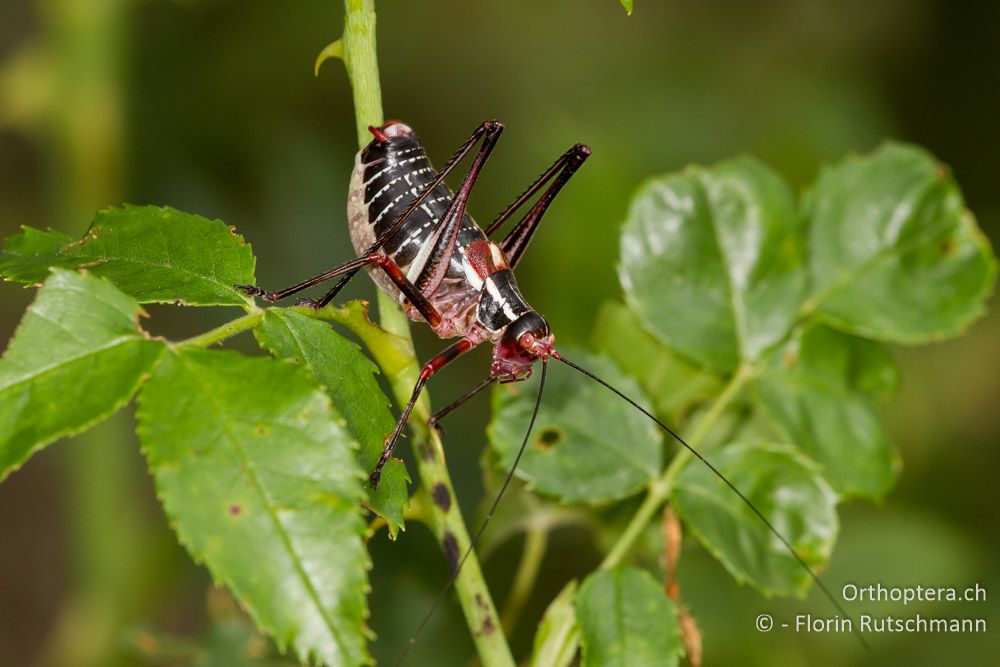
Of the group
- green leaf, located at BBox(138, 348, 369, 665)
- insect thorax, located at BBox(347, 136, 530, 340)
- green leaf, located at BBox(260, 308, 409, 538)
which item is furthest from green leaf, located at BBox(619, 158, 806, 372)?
green leaf, located at BBox(138, 348, 369, 665)

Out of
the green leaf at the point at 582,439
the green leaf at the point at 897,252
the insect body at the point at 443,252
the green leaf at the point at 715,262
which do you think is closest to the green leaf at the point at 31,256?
the insect body at the point at 443,252

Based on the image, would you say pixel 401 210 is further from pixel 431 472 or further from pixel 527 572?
pixel 527 572

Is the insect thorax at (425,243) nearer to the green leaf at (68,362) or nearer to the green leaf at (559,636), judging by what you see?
the green leaf at (559,636)

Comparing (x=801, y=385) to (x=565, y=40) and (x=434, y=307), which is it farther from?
(x=565, y=40)

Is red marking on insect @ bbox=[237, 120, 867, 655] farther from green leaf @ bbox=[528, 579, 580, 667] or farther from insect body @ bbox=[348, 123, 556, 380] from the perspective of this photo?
green leaf @ bbox=[528, 579, 580, 667]

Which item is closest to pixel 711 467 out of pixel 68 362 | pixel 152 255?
pixel 152 255
